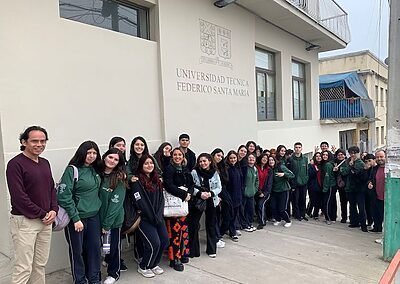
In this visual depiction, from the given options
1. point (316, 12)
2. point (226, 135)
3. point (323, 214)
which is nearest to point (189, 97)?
point (226, 135)

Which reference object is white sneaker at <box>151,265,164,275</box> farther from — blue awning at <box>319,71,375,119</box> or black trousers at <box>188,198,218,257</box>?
blue awning at <box>319,71,375,119</box>

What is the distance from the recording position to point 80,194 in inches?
144

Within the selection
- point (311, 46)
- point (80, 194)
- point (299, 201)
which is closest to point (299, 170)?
point (299, 201)

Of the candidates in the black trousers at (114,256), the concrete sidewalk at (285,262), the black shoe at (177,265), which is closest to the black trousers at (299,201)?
the concrete sidewalk at (285,262)

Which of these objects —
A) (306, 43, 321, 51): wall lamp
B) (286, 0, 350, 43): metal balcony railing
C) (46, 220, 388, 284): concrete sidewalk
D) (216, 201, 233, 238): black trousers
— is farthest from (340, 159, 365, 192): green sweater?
(306, 43, 321, 51): wall lamp

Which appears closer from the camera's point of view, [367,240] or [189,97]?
[367,240]

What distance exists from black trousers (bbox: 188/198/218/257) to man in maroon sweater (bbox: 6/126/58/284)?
2.01 m

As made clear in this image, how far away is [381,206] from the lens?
6203 mm

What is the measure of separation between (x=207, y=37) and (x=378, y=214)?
4.69 m

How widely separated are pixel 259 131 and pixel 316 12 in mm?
4252

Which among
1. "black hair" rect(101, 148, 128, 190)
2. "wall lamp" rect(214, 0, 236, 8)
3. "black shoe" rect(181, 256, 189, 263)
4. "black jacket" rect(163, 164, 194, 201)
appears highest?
"wall lamp" rect(214, 0, 236, 8)

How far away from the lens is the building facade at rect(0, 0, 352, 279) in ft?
13.4

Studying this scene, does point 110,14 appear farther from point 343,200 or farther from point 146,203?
point 343,200

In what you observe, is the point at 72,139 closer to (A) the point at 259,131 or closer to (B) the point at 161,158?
(B) the point at 161,158
